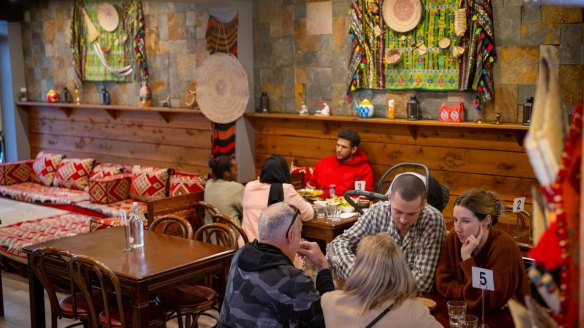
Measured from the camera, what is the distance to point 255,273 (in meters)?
2.62

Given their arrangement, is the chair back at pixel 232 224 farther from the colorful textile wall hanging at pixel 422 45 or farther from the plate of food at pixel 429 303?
the colorful textile wall hanging at pixel 422 45

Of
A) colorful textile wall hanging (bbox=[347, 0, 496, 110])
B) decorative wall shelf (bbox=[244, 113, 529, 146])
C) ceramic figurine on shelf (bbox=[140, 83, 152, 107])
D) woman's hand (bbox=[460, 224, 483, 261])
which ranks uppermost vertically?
colorful textile wall hanging (bbox=[347, 0, 496, 110])

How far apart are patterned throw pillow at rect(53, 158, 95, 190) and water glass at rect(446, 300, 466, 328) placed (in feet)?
21.4

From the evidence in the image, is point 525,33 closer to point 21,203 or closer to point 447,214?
point 447,214

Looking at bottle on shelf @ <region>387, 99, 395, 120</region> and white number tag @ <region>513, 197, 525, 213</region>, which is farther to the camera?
bottle on shelf @ <region>387, 99, 395, 120</region>

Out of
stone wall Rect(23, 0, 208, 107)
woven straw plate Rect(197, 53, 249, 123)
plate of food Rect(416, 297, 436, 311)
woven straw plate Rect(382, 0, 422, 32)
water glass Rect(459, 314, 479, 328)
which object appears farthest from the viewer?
stone wall Rect(23, 0, 208, 107)

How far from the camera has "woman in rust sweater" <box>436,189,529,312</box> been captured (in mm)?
2711

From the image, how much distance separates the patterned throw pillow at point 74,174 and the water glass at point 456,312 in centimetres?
652

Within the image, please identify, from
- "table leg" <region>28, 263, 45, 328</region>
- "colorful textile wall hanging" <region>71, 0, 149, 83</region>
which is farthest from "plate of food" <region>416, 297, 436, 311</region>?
"colorful textile wall hanging" <region>71, 0, 149, 83</region>

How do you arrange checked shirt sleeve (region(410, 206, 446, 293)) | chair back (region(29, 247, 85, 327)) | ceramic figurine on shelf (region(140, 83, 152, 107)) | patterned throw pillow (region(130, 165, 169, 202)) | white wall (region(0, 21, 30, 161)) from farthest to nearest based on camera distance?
white wall (region(0, 21, 30, 161)), ceramic figurine on shelf (region(140, 83, 152, 107)), patterned throw pillow (region(130, 165, 169, 202)), chair back (region(29, 247, 85, 327)), checked shirt sleeve (region(410, 206, 446, 293))

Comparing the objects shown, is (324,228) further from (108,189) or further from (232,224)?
(108,189)

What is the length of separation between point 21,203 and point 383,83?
4.46 m

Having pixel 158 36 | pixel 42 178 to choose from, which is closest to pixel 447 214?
pixel 158 36

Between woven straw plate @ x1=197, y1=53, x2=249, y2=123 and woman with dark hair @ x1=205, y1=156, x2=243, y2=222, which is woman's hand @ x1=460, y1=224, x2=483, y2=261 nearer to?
woman with dark hair @ x1=205, y1=156, x2=243, y2=222
